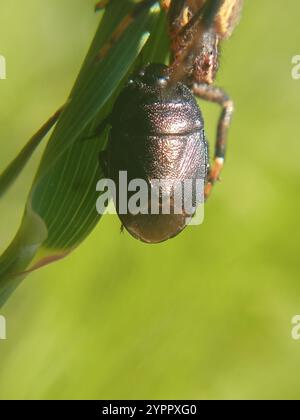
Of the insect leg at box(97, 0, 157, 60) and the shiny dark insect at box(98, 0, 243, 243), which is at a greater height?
the insect leg at box(97, 0, 157, 60)

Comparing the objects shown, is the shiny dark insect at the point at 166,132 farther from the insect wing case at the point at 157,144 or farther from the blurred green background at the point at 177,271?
the blurred green background at the point at 177,271

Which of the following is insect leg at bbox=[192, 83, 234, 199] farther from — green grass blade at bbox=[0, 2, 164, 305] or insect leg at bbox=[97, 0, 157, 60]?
insect leg at bbox=[97, 0, 157, 60]

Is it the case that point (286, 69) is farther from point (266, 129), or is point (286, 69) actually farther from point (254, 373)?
point (254, 373)

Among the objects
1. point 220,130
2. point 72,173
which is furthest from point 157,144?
point 72,173

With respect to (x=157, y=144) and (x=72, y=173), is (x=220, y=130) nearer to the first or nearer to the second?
(x=157, y=144)

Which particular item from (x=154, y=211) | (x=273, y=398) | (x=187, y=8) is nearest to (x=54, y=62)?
(x=187, y=8)

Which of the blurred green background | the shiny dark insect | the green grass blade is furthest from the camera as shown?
the blurred green background

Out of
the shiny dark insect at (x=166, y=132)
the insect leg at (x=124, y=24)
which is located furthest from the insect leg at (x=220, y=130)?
the insect leg at (x=124, y=24)

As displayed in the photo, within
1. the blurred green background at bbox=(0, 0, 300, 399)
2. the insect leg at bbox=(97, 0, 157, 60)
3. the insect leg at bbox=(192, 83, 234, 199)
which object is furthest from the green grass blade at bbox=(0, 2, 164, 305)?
the blurred green background at bbox=(0, 0, 300, 399)
